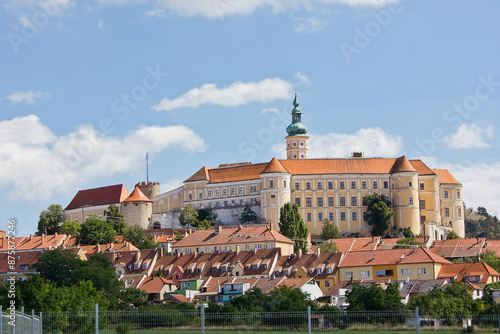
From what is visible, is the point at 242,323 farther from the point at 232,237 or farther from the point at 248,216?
the point at 248,216

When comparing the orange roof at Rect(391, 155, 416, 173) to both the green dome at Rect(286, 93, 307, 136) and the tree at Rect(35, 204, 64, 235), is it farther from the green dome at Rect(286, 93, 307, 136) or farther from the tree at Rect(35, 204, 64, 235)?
the tree at Rect(35, 204, 64, 235)

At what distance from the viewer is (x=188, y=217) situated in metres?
135

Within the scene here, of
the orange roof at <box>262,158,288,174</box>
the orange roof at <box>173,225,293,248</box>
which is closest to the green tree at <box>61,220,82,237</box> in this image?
the orange roof at <box>173,225,293,248</box>

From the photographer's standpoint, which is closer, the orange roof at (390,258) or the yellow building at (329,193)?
the orange roof at (390,258)

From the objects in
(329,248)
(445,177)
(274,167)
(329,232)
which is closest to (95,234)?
(274,167)

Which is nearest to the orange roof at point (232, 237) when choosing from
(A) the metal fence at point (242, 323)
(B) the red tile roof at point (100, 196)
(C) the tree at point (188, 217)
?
(C) the tree at point (188, 217)

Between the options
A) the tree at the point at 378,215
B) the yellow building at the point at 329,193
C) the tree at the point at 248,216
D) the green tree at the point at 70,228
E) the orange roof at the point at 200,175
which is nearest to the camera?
the tree at the point at 378,215

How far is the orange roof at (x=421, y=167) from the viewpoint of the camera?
13971 centimetres

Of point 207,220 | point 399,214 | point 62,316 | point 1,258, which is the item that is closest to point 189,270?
point 1,258

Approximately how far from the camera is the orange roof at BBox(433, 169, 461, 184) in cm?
14462

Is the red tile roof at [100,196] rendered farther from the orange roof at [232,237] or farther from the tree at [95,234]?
the orange roof at [232,237]

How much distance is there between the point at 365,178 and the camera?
137250mm

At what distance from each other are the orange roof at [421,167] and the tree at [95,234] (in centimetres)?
4730

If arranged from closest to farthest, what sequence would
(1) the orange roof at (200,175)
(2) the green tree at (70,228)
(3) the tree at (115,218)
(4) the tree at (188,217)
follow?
(2) the green tree at (70,228) → (3) the tree at (115,218) → (4) the tree at (188,217) → (1) the orange roof at (200,175)
